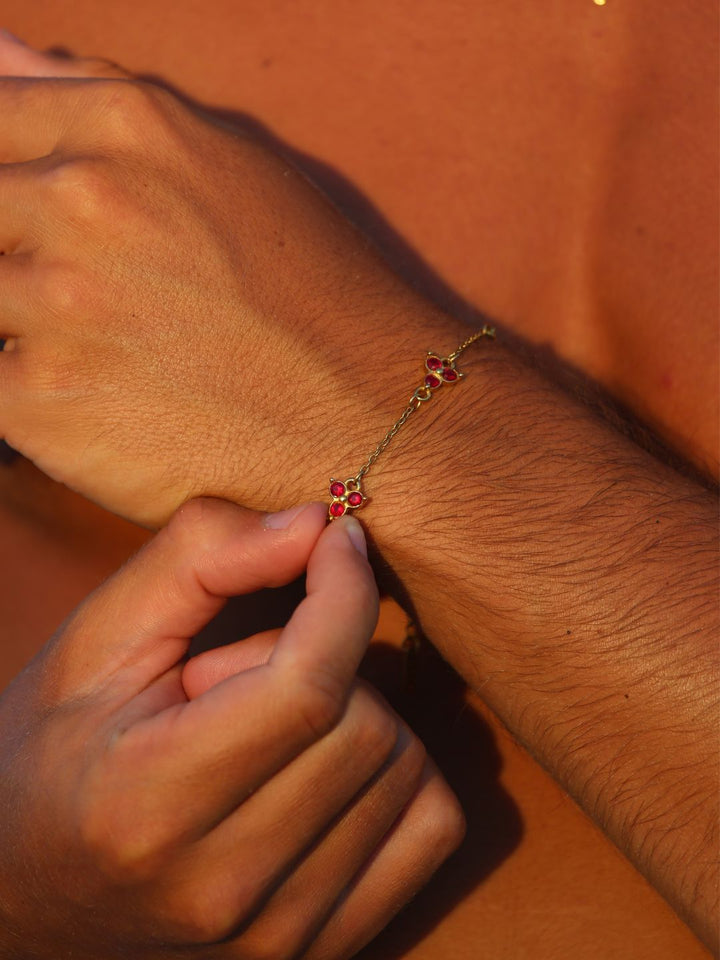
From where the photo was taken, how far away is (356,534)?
38.1 inches

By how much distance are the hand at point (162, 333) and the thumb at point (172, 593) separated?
6.1 inches

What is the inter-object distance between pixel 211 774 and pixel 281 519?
0.28 meters

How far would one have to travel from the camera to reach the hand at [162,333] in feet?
3.63

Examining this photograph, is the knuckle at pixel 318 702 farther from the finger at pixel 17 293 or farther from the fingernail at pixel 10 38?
the fingernail at pixel 10 38

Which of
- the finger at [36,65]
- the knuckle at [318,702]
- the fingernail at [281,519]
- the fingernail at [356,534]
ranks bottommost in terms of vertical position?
the knuckle at [318,702]

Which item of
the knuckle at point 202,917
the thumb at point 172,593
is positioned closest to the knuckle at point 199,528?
the thumb at point 172,593

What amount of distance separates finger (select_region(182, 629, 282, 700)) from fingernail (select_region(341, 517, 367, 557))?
12 centimetres

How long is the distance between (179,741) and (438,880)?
0.55 meters

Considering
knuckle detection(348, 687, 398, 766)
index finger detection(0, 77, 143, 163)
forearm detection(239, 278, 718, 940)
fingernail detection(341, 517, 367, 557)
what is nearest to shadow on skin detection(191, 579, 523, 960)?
forearm detection(239, 278, 718, 940)

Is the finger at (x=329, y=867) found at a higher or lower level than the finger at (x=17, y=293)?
lower

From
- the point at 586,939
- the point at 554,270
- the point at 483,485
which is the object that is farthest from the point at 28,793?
the point at 554,270

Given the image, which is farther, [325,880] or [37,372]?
[37,372]

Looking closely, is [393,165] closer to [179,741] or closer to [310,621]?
[310,621]

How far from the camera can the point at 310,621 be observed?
806 mm
